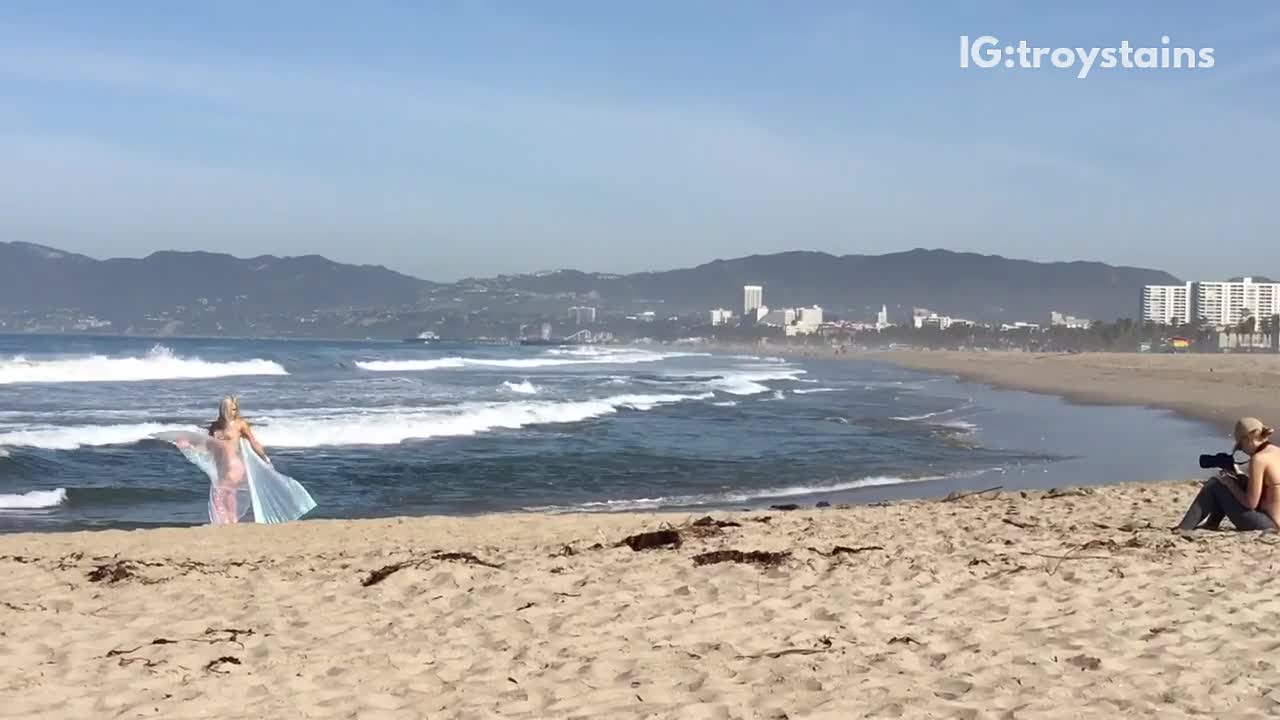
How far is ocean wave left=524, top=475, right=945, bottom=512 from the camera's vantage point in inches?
536

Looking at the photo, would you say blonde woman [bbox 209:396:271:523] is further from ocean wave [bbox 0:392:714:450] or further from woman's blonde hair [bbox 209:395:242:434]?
ocean wave [bbox 0:392:714:450]

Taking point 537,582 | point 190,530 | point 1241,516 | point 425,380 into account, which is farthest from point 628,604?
point 425,380

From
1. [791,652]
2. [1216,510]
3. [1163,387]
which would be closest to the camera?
[791,652]

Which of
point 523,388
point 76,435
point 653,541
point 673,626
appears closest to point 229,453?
point 653,541

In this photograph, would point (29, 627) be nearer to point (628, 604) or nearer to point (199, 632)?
point (199, 632)

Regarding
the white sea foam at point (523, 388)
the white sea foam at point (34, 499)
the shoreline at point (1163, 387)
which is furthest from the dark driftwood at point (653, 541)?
the white sea foam at point (523, 388)

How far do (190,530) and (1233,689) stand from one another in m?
8.19

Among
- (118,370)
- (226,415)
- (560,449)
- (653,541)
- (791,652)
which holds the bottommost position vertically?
(118,370)

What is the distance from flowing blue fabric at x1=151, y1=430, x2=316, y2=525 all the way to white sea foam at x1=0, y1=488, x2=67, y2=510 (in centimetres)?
377

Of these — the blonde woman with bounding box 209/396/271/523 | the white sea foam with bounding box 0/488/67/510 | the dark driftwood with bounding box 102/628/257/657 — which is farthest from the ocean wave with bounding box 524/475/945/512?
the dark driftwood with bounding box 102/628/257/657

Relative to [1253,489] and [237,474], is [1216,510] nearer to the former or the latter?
[1253,489]

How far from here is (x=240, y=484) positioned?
10492mm

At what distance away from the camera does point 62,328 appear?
7082 inches

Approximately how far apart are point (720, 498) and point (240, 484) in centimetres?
589
